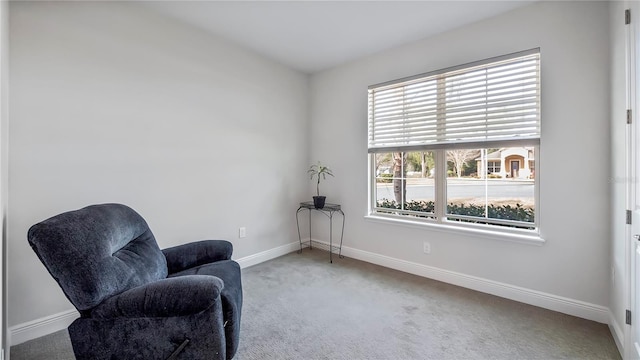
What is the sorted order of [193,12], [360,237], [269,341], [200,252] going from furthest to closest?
[360,237] < [193,12] < [200,252] < [269,341]

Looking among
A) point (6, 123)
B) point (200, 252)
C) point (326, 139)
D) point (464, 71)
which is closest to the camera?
point (6, 123)

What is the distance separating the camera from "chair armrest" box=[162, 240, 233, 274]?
196cm

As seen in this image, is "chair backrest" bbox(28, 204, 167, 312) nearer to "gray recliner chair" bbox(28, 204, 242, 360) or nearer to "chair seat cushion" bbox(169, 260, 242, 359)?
"gray recliner chair" bbox(28, 204, 242, 360)

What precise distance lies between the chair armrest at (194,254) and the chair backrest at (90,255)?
12.0 inches

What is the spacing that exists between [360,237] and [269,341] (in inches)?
73.7

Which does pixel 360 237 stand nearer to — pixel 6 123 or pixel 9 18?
pixel 6 123

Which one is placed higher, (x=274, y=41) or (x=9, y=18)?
(x=274, y=41)

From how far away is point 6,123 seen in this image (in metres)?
1.75

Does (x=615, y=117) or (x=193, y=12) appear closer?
(x=615, y=117)

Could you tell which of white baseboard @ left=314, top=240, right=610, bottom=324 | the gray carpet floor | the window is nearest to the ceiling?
the window

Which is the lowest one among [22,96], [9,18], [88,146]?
[88,146]

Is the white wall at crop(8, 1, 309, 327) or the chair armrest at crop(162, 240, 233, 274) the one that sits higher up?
the white wall at crop(8, 1, 309, 327)

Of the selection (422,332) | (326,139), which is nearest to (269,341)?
(422,332)

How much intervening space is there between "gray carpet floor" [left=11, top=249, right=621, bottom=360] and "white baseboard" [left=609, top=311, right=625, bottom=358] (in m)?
0.04
